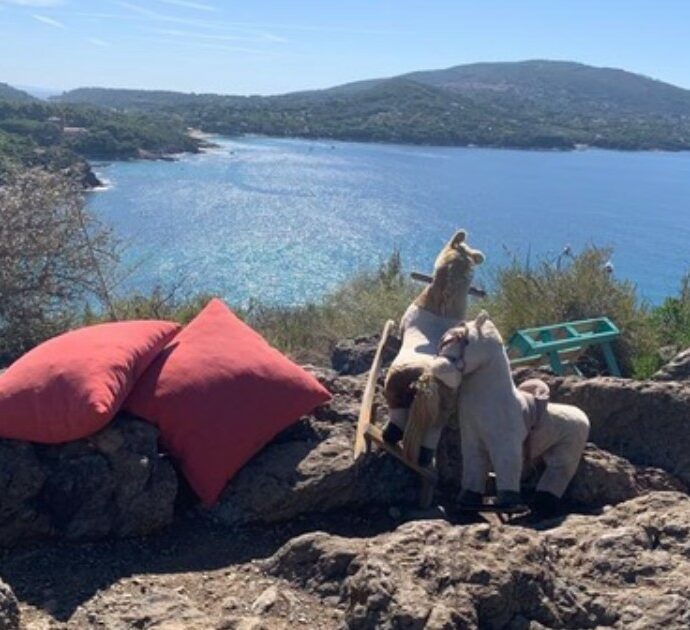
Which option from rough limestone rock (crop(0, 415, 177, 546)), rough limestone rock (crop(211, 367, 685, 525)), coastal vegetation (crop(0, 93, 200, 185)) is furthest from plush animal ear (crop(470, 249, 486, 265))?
coastal vegetation (crop(0, 93, 200, 185))

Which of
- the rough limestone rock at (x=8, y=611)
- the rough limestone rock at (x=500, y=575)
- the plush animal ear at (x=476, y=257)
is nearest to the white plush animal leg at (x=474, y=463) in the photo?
the rough limestone rock at (x=500, y=575)

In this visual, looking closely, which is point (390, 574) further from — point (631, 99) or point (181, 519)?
point (631, 99)

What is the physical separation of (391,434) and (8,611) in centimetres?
209

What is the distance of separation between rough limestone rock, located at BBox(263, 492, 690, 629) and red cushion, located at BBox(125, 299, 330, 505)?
0.86 m

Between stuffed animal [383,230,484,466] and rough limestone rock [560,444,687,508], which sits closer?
stuffed animal [383,230,484,466]

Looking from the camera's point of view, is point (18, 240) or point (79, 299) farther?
point (79, 299)

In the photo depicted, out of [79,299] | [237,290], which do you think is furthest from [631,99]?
[79,299]

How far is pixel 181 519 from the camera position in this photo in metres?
4.39

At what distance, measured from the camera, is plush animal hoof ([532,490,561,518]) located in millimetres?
4559

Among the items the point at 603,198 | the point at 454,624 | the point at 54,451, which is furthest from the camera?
the point at 603,198

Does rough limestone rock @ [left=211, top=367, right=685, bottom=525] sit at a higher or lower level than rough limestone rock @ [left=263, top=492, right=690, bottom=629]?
lower

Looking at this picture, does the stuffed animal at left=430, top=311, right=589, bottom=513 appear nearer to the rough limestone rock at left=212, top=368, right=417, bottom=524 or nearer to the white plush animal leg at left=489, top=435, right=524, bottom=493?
the white plush animal leg at left=489, top=435, right=524, bottom=493

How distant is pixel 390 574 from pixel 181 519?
1.64m

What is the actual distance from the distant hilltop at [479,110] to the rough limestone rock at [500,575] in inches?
3371
